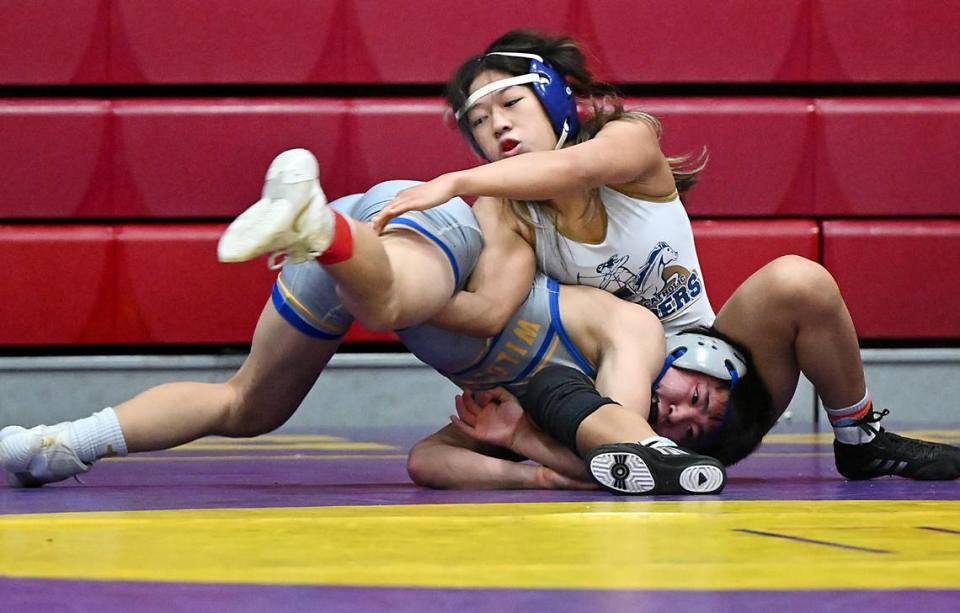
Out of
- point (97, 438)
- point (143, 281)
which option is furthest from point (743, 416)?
point (143, 281)

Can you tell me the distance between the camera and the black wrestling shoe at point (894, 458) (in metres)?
2.09

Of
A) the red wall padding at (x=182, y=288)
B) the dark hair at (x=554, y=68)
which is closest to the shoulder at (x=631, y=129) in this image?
the dark hair at (x=554, y=68)

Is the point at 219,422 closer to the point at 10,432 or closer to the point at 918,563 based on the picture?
the point at 10,432

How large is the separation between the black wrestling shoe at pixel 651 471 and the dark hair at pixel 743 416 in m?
0.34

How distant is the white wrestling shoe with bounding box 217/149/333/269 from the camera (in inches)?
59.9

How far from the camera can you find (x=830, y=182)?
405cm

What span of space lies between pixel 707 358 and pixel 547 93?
51 cm

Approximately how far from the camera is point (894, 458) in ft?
6.91

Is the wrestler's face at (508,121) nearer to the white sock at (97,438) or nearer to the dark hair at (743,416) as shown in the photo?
the dark hair at (743,416)

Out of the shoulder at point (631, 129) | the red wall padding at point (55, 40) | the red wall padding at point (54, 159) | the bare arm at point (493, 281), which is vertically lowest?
the bare arm at point (493, 281)

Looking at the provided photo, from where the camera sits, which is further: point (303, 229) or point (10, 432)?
point (10, 432)

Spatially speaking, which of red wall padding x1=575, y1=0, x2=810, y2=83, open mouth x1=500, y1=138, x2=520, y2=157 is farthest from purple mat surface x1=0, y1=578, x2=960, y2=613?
red wall padding x1=575, y1=0, x2=810, y2=83

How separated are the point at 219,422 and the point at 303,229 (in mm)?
652

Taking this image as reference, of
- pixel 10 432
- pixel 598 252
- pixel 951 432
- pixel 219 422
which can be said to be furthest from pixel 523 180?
pixel 951 432
